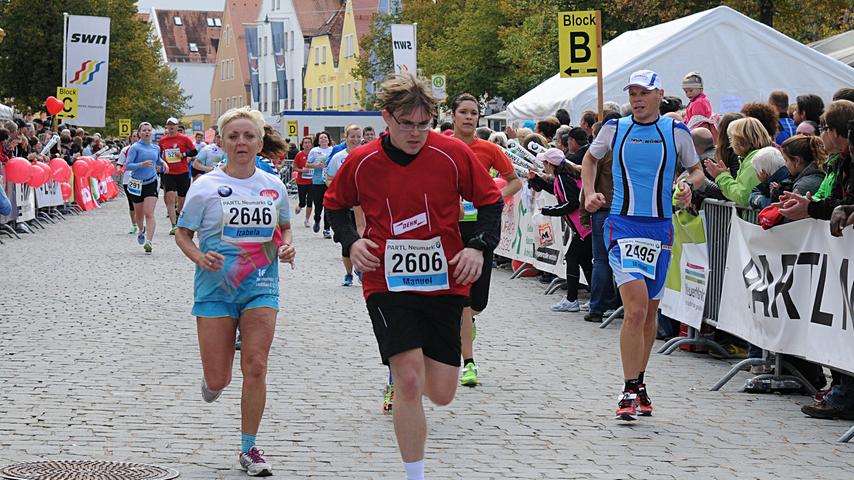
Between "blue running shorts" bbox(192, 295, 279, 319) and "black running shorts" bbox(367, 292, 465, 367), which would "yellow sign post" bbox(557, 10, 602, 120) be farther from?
"black running shorts" bbox(367, 292, 465, 367)

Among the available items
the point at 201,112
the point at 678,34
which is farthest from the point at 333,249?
the point at 201,112

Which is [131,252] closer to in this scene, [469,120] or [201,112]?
[469,120]

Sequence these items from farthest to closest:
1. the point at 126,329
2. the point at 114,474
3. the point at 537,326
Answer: the point at 537,326
the point at 126,329
the point at 114,474

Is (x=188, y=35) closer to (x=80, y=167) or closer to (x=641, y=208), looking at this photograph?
(x=80, y=167)

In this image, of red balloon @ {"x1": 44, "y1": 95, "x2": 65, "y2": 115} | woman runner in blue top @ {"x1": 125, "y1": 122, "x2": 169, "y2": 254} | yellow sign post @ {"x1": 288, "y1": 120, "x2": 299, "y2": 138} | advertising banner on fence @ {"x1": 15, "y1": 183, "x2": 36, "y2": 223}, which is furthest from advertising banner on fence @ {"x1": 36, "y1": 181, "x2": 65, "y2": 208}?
yellow sign post @ {"x1": 288, "y1": 120, "x2": 299, "y2": 138}

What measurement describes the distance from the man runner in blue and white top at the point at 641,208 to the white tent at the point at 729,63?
13564 mm

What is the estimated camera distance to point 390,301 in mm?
6227

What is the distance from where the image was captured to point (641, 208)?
8641 millimetres

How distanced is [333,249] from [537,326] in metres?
10.5

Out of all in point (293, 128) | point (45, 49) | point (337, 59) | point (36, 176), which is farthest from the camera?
point (337, 59)

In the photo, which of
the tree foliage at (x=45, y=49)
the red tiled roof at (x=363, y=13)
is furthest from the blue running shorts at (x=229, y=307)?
the red tiled roof at (x=363, y=13)

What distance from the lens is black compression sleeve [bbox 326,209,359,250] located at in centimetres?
625

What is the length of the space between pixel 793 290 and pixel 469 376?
7.38 feet

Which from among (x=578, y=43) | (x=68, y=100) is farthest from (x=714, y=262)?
(x=68, y=100)
